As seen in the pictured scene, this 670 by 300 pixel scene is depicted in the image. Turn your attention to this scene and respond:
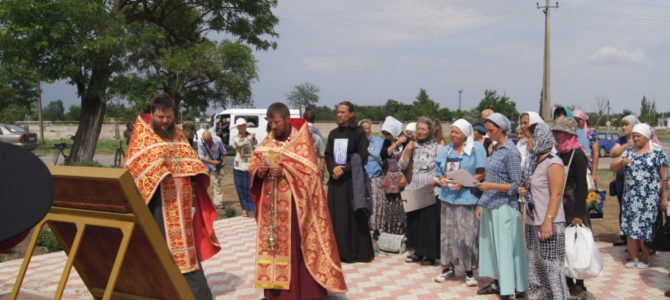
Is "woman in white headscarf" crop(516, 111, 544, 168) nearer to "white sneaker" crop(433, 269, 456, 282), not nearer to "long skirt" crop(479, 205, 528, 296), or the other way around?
"long skirt" crop(479, 205, 528, 296)

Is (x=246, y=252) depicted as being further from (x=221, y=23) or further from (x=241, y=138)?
(x=221, y=23)

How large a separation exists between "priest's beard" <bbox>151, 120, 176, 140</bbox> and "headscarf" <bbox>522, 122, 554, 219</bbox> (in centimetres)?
297

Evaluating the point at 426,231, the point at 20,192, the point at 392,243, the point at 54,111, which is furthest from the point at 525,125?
the point at 54,111

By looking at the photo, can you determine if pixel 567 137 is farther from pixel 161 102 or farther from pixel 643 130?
pixel 161 102

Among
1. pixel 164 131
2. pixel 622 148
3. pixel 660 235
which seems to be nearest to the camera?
pixel 164 131

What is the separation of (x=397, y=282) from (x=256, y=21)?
16.9 meters

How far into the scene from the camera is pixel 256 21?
21.1 metres

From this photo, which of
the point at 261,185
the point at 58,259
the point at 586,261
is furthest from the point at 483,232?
the point at 58,259

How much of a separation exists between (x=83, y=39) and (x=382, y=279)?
13.0 metres

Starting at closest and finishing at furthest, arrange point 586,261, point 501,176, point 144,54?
point 586,261 < point 501,176 < point 144,54

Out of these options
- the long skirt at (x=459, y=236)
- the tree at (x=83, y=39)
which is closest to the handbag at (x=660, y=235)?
the long skirt at (x=459, y=236)

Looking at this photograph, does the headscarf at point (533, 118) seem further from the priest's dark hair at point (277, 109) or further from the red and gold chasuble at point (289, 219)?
the priest's dark hair at point (277, 109)

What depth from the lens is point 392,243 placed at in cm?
734

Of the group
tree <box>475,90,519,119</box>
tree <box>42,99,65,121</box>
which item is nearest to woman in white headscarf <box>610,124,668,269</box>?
tree <box>475,90,519,119</box>
